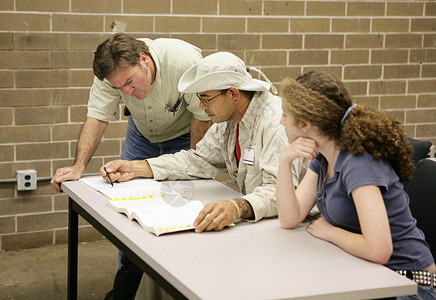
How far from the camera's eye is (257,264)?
1.60 m

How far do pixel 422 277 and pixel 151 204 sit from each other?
0.91 metres

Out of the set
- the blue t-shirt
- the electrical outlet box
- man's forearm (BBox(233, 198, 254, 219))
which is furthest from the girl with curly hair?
the electrical outlet box

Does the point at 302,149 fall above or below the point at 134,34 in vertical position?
below

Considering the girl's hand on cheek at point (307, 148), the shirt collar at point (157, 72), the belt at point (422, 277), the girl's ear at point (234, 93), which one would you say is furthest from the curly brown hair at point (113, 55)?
the belt at point (422, 277)

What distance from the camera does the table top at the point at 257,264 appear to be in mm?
1433

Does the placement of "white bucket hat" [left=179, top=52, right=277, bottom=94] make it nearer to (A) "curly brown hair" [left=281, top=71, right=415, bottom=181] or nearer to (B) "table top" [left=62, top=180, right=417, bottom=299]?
(A) "curly brown hair" [left=281, top=71, right=415, bottom=181]

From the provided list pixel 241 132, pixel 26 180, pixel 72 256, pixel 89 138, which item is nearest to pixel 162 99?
pixel 89 138

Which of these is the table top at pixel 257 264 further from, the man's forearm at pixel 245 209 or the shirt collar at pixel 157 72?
the shirt collar at pixel 157 72

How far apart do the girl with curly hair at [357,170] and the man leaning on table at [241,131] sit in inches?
9.4

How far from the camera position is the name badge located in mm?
2211

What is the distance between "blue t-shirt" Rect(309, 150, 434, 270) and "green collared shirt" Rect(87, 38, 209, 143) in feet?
3.80

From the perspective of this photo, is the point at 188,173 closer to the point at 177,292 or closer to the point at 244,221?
the point at 244,221

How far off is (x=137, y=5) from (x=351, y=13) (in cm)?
155

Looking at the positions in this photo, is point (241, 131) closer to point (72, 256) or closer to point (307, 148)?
point (307, 148)
